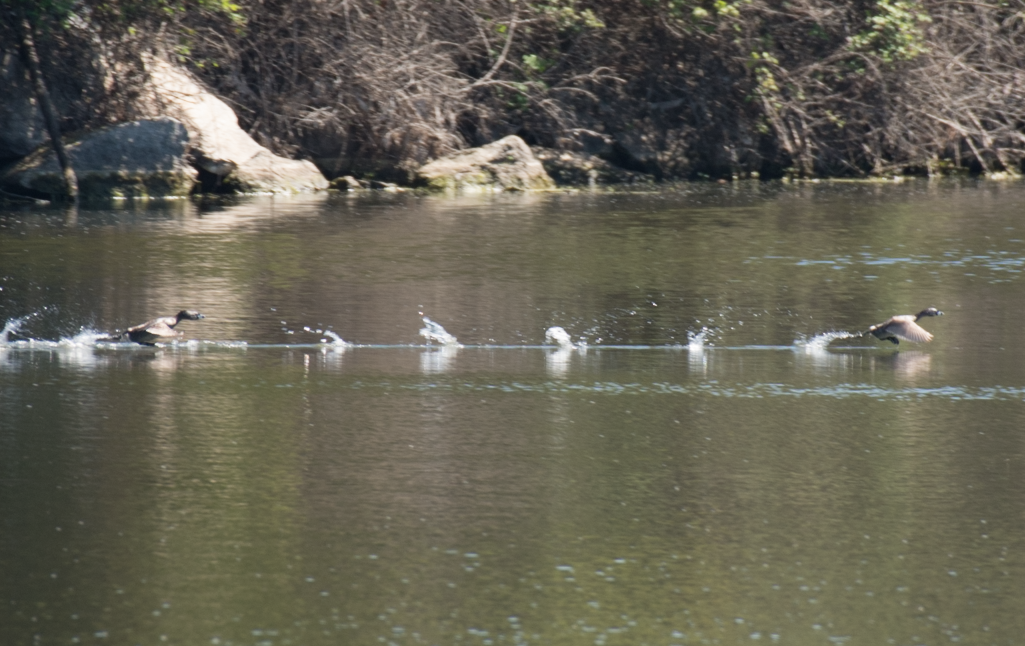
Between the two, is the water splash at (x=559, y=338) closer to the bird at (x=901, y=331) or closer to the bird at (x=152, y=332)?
the bird at (x=901, y=331)

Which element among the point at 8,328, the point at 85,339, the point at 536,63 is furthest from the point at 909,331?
the point at 536,63

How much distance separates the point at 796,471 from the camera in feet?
21.4

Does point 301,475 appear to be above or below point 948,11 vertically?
below

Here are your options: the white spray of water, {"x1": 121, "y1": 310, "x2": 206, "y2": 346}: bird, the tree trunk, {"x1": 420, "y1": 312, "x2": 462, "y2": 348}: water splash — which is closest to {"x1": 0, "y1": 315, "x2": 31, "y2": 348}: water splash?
{"x1": 121, "y1": 310, "x2": 206, "y2": 346}: bird

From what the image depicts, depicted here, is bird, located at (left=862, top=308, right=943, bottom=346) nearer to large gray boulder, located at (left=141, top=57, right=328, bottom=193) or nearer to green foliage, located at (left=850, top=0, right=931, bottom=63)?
large gray boulder, located at (left=141, top=57, right=328, bottom=193)

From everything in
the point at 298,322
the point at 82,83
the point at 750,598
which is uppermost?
the point at 82,83

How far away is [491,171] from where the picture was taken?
71.7 feet

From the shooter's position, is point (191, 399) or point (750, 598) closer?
point (750, 598)

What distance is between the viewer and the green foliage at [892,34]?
23.4 m

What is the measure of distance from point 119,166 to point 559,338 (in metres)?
11.8

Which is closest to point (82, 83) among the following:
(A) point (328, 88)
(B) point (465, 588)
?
(A) point (328, 88)

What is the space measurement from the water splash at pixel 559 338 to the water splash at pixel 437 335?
601 millimetres

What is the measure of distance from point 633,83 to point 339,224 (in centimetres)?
957

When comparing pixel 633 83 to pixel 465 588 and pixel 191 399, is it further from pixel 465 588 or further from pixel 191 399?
pixel 465 588
